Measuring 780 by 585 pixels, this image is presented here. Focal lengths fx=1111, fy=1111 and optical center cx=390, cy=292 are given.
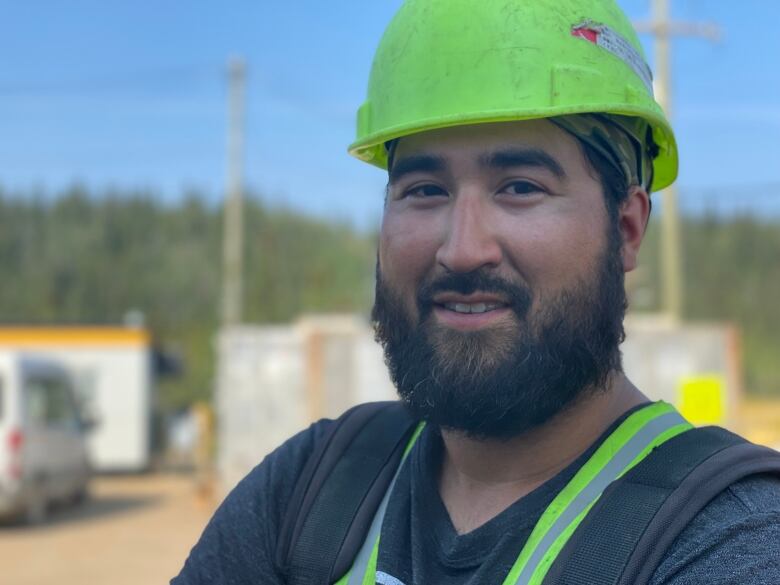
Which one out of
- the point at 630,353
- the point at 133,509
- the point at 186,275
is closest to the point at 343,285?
the point at 186,275

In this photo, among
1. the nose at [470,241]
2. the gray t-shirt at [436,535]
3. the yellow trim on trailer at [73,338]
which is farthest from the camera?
the yellow trim on trailer at [73,338]

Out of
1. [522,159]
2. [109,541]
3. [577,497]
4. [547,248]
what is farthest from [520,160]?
[109,541]

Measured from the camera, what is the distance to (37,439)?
511 inches

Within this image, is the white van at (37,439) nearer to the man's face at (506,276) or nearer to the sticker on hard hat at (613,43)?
the man's face at (506,276)

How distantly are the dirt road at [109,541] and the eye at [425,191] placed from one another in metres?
8.11

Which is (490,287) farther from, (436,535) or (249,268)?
(249,268)

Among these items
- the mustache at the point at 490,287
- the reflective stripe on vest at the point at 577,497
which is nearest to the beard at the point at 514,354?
the mustache at the point at 490,287

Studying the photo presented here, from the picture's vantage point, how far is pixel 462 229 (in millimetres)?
1694

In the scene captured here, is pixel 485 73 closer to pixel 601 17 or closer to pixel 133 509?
pixel 601 17

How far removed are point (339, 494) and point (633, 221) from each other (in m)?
0.67

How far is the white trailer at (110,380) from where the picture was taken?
19625 millimetres

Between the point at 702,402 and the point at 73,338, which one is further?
the point at 73,338

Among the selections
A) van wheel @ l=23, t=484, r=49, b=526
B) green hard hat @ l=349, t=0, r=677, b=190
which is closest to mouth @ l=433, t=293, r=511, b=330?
green hard hat @ l=349, t=0, r=677, b=190

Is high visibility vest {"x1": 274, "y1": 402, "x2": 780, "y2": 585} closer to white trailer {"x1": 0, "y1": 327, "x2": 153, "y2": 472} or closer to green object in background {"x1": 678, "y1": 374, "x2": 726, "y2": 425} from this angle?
green object in background {"x1": 678, "y1": 374, "x2": 726, "y2": 425}
